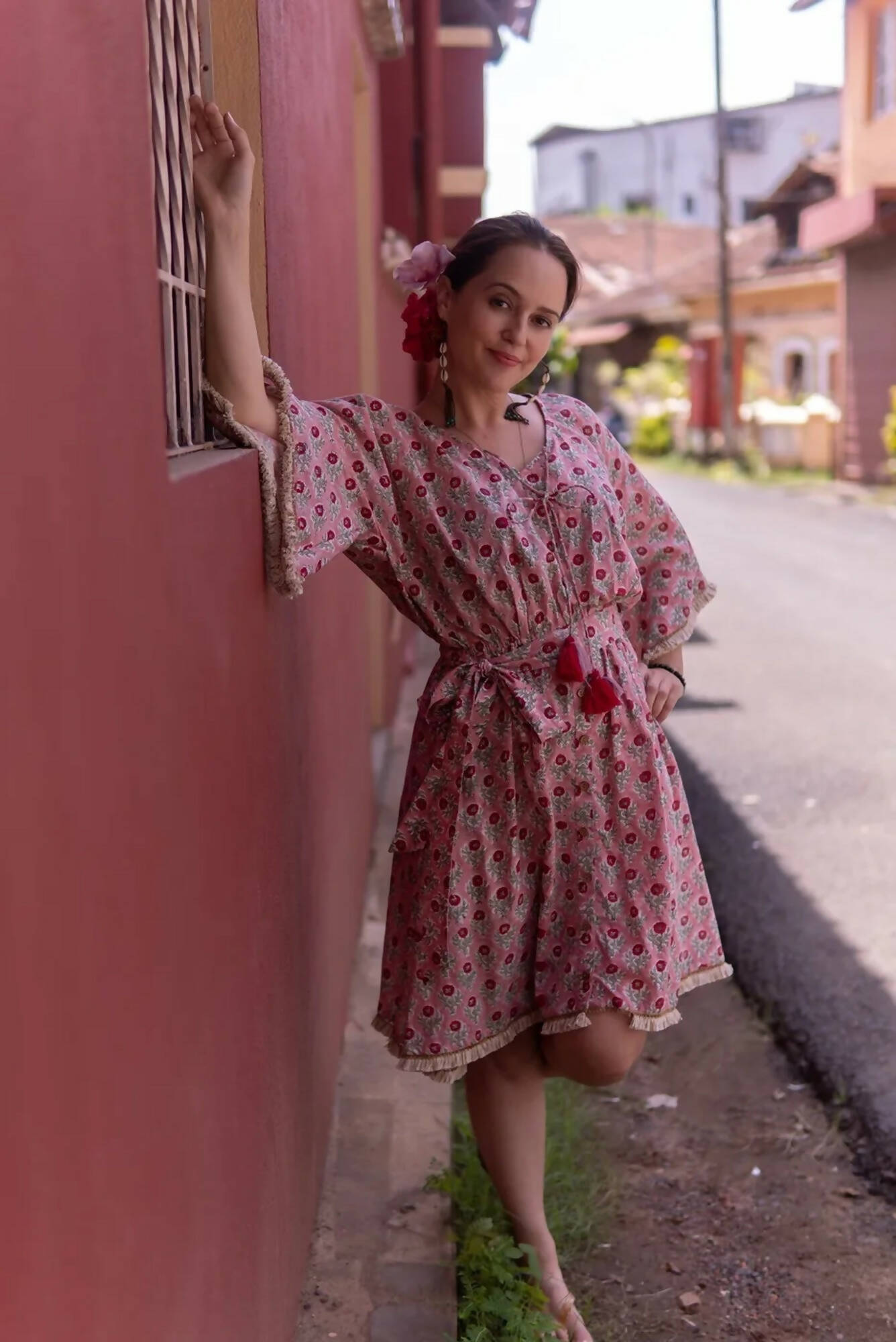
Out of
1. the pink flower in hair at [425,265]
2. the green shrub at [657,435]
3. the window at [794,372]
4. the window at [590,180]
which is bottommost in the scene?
the green shrub at [657,435]

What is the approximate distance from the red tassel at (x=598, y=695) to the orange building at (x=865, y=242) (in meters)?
22.8

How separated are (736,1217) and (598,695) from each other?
5.21ft

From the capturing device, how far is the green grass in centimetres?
301

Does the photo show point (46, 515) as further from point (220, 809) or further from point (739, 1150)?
point (739, 1150)

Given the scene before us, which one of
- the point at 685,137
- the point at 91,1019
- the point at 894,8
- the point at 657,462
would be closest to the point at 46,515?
the point at 91,1019

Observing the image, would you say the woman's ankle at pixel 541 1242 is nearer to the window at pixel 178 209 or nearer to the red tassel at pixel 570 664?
the red tassel at pixel 570 664

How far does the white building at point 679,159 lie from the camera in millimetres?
61969

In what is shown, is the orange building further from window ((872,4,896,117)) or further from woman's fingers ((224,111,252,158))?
woman's fingers ((224,111,252,158))

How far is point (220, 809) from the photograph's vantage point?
211 cm

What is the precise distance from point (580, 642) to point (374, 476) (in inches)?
17.0

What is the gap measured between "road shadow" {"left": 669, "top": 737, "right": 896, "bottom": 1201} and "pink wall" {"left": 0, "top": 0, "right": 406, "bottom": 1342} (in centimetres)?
187

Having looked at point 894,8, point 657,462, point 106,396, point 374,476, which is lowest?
point 657,462

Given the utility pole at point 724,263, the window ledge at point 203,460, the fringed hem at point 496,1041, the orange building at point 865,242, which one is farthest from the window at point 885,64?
the window ledge at point 203,460

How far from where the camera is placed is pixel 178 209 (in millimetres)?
2402
